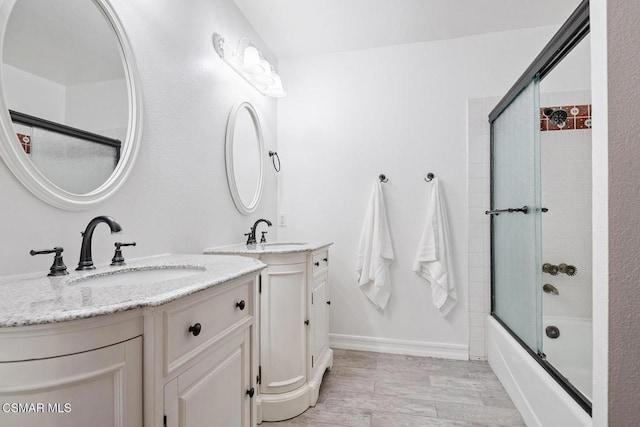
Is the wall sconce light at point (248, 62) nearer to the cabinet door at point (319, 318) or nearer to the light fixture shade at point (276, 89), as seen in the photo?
the light fixture shade at point (276, 89)

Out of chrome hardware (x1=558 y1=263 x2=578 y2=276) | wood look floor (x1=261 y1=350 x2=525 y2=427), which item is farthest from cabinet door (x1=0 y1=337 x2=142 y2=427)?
chrome hardware (x1=558 y1=263 x2=578 y2=276)

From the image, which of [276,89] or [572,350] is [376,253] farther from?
[276,89]

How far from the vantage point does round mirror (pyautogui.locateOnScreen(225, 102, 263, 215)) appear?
6.62ft

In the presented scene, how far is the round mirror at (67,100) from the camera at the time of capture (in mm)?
902

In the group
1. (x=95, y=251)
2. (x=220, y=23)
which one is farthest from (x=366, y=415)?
(x=220, y=23)

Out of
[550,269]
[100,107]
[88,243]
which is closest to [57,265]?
[88,243]

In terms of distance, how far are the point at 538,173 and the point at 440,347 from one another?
1.50 meters

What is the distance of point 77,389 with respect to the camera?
0.59 metres

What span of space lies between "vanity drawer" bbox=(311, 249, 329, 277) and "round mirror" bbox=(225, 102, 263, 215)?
603mm

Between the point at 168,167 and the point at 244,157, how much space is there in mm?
788

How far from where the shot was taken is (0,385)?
1.73 feet

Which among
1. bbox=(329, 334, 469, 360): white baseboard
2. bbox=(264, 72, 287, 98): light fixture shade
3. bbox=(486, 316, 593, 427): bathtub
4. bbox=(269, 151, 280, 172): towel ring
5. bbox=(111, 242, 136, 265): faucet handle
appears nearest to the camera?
bbox=(111, 242, 136, 265): faucet handle

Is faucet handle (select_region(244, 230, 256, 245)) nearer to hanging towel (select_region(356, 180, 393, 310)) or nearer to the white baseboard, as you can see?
hanging towel (select_region(356, 180, 393, 310))

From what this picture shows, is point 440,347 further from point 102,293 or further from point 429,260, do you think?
point 102,293
